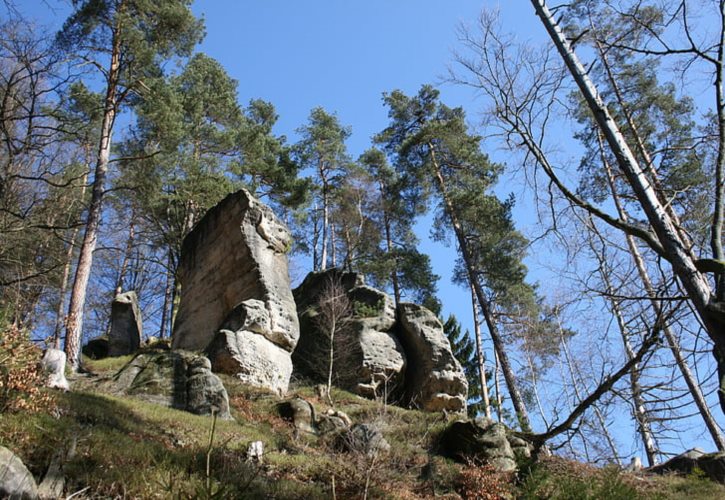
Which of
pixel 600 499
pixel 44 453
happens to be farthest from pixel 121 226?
pixel 600 499

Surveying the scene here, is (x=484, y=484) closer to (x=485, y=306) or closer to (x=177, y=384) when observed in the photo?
(x=177, y=384)

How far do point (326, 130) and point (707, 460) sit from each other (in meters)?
20.0

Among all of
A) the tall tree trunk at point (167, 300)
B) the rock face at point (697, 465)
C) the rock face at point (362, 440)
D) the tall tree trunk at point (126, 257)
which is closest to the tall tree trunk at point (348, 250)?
the tall tree trunk at point (167, 300)

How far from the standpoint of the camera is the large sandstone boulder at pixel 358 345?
56.6 feet

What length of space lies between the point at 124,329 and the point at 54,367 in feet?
34.7

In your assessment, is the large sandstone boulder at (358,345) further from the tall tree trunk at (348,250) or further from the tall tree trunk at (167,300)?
the tall tree trunk at (167,300)

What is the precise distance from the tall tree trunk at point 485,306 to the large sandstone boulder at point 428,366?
1.60 metres

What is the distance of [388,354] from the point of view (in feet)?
58.4

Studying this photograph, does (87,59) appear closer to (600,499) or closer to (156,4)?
(156,4)

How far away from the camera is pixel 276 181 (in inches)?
932

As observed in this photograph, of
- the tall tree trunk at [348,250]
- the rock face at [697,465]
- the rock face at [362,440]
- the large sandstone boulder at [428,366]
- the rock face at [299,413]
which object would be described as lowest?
the rock face at [362,440]

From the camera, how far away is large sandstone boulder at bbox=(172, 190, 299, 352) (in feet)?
51.9

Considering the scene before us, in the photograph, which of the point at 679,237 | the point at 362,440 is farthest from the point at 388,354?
the point at 679,237

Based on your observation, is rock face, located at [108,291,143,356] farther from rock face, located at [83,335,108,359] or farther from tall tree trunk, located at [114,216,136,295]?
tall tree trunk, located at [114,216,136,295]
